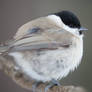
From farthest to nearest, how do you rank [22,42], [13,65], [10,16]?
[10,16]
[13,65]
[22,42]

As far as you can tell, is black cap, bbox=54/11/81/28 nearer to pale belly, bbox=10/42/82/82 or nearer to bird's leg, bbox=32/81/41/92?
pale belly, bbox=10/42/82/82

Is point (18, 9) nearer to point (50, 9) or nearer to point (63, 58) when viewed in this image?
point (50, 9)

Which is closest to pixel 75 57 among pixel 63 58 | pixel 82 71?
pixel 63 58

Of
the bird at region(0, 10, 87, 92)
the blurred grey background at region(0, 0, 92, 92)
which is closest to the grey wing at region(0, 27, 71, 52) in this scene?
the bird at region(0, 10, 87, 92)

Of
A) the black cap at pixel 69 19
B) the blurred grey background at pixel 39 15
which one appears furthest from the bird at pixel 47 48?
the blurred grey background at pixel 39 15

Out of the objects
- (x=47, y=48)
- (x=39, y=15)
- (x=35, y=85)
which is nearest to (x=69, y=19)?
(x=47, y=48)

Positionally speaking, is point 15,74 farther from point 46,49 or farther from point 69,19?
point 69,19

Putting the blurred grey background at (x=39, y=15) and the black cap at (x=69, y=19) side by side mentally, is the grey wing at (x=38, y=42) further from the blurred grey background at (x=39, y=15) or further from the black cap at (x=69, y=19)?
the blurred grey background at (x=39, y=15)
